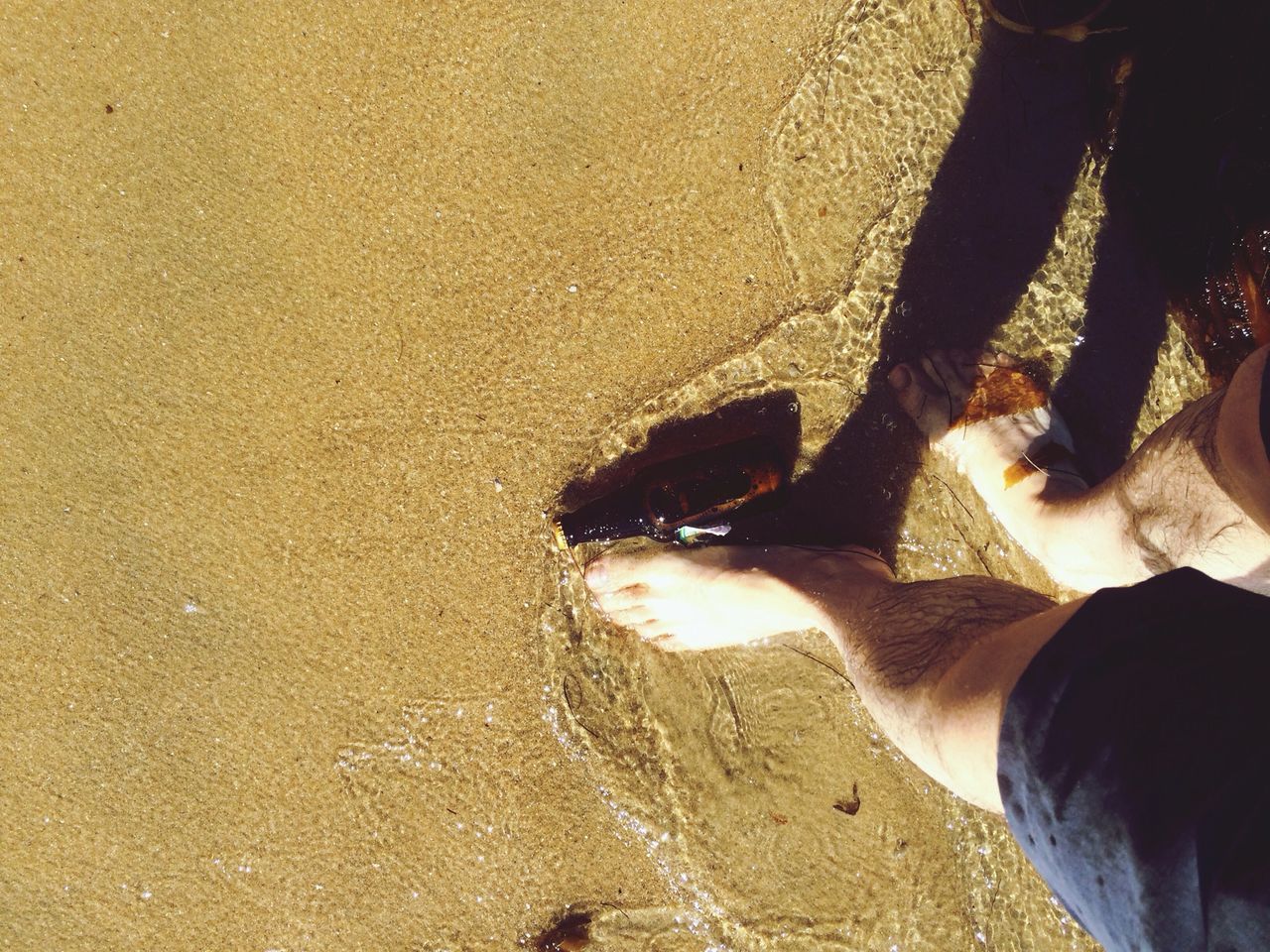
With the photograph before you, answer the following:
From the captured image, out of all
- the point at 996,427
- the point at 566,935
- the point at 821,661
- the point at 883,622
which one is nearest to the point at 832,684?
the point at 821,661

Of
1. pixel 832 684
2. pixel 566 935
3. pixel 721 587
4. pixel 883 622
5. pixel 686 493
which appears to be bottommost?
pixel 566 935

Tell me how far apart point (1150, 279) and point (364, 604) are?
2.51m

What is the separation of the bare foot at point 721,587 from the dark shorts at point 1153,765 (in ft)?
2.62

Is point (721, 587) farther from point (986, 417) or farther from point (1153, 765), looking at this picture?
point (1153, 765)

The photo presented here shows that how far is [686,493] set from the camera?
2264 millimetres

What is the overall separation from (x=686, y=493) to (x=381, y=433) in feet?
2.88

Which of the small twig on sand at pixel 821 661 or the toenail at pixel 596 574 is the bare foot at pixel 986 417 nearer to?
the small twig on sand at pixel 821 661

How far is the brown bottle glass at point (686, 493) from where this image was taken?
7.43ft

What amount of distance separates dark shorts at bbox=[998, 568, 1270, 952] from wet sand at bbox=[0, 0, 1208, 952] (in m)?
1.05

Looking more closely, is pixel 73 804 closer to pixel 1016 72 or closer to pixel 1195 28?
pixel 1016 72

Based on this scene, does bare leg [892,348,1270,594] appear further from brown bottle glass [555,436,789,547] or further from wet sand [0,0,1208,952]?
brown bottle glass [555,436,789,547]

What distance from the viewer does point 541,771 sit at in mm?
2361

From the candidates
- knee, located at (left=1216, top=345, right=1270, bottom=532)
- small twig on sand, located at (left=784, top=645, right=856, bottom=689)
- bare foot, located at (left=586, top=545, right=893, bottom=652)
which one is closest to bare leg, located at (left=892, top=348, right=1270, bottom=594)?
knee, located at (left=1216, top=345, right=1270, bottom=532)

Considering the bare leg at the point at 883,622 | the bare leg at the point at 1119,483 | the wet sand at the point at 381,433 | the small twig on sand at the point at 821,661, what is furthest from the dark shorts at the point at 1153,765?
the wet sand at the point at 381,433
